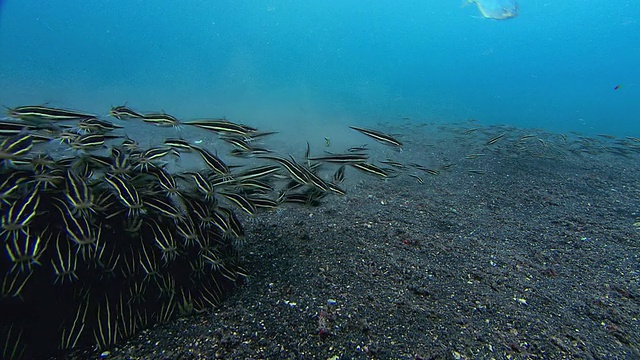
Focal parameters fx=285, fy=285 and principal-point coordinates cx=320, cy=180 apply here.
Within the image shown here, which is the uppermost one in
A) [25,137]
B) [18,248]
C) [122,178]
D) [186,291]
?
[25,137]

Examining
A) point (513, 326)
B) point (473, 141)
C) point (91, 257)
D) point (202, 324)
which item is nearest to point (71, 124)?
point (91, 257)

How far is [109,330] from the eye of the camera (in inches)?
92.7

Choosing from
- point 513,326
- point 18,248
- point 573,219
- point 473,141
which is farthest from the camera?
point 473,141

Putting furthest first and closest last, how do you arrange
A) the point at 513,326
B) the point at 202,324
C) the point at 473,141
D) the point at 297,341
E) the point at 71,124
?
1. the point at 473,141
2. the point at 71,124
3. the point at 513,326
4. the point at 202,324
5. the point at 297,341

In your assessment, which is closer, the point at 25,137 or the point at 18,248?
the point at 18,248

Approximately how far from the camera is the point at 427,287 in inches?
130

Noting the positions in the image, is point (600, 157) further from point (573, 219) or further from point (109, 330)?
point (109, 330)

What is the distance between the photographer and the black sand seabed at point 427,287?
2.48 m

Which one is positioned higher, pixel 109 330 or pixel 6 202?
pixel 6 202

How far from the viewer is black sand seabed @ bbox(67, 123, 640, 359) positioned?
2.48m

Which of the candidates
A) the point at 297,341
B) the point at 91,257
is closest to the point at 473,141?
the point at 297,341

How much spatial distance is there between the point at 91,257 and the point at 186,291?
88 centimetres

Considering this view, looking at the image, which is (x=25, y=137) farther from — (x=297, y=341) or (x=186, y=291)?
(x=297, y=341)

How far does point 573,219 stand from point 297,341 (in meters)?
6.15
